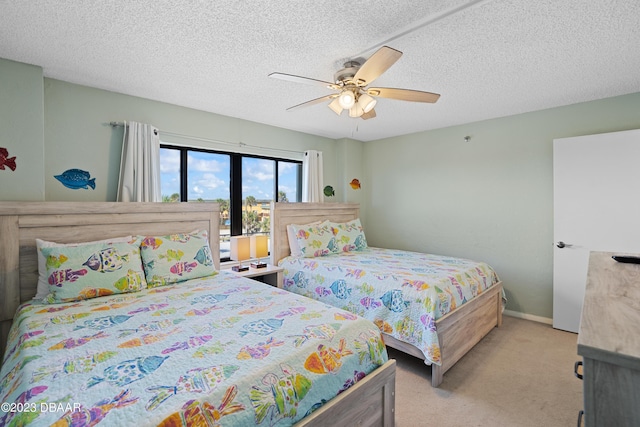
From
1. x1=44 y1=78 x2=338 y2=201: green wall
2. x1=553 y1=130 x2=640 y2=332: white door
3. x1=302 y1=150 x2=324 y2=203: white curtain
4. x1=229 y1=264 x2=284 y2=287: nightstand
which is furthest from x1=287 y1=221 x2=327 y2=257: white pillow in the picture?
x1=553 y1=130 x2=640 y2=332: white door

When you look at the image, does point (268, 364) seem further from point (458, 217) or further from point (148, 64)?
point (458, 217)

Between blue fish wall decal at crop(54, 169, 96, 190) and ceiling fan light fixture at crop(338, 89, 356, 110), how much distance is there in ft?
7.70

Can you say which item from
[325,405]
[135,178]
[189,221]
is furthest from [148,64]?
[325,405]

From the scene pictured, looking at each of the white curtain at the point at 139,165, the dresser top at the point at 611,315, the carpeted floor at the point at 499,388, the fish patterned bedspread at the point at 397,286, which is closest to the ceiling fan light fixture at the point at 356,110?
the fish patterned bedspread at the point at 397,286

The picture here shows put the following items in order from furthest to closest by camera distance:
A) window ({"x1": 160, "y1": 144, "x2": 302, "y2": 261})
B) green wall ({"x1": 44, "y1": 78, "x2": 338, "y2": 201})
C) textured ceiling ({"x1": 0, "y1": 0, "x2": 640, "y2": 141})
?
window ({"x1": 160, "y1": 144, "x2": 302, "y2": 261}) < green wall ({"x1": 44, "y1": 78, "x2": 338, "y2": 201}) < textured ceiling ({"x1": 0, "y1": 0, "x2": 640, "y2": 141})

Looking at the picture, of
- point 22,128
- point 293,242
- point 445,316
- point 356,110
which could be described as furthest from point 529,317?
point 22,128

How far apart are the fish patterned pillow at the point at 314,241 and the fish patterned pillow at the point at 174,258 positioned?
1.21 meters

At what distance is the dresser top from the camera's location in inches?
27.1

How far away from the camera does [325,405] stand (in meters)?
1.31

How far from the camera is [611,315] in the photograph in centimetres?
88

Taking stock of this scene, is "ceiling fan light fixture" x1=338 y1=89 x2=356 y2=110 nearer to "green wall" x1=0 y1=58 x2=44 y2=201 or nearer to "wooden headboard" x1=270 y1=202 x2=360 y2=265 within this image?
"wooden headboard" x1=270 y1=202 x2=360 y2=265

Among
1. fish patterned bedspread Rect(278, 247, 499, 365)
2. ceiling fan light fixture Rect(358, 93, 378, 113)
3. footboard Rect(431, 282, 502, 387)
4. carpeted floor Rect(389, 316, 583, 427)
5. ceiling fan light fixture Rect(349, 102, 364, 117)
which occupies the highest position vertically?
ceiling fan light fixture Rect(358, 93, 378, 113)

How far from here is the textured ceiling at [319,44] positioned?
1.66 m

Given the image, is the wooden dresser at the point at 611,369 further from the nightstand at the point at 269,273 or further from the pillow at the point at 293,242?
the pillow at the point at 293,242
